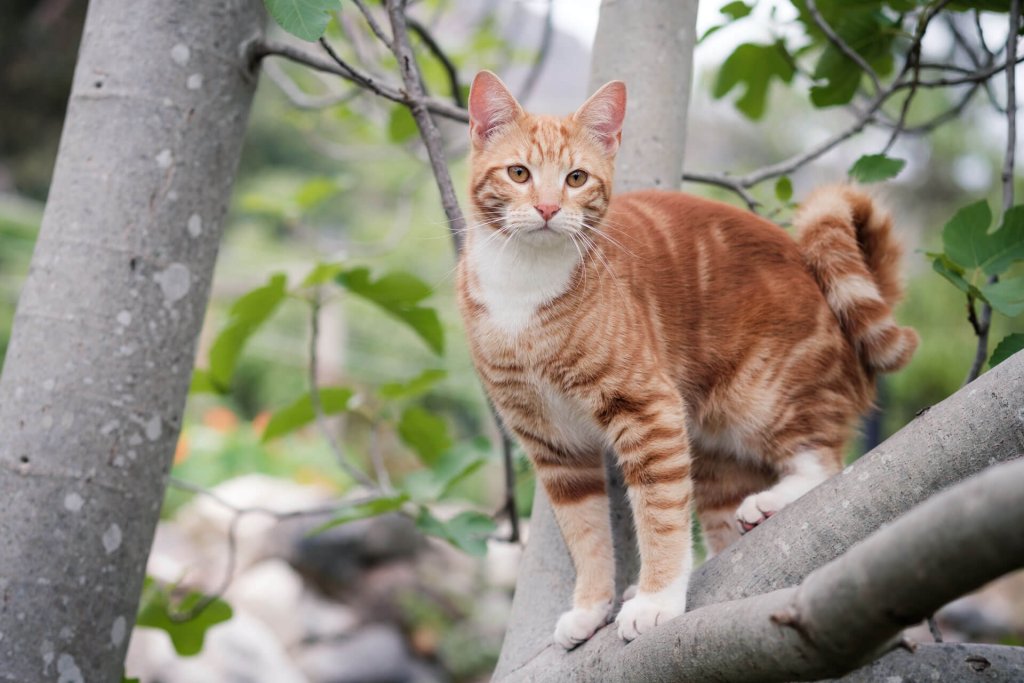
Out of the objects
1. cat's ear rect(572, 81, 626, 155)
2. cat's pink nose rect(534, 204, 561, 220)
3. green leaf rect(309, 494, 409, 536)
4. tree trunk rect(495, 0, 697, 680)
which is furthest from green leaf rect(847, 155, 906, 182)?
green leaf rect(309, 494, 409, 536)

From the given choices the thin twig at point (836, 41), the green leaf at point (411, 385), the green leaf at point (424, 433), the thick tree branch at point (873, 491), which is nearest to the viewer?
the thick tree branch at point (873, 491)

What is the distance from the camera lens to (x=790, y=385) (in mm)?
1831

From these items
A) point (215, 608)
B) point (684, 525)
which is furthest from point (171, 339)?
point (684, 525)

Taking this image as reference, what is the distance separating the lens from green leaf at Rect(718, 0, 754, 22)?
1.95 m

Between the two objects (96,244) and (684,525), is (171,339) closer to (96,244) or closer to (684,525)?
(96,244)

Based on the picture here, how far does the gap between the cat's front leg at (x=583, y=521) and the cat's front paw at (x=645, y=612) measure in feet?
0.27

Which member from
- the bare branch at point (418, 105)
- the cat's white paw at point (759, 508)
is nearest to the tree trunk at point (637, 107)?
the cat's white paw at point (759, 508)

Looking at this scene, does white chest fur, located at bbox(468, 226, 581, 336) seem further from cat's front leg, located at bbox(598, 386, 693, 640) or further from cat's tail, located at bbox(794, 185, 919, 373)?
cat's tail, located at bbox(794, 185, 919, 373)

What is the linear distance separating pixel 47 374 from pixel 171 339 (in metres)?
0.22

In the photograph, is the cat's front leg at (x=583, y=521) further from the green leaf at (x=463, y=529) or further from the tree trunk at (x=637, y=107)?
the green leaf at (x=463, y=529)

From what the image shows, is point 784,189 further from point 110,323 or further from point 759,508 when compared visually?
point 110,323

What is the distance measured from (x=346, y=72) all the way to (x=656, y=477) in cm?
93

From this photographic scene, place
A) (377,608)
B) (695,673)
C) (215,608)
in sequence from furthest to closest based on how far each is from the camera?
1. (377,608)
2. (215,608)
3. (695,673)

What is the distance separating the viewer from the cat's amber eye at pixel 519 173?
1.85 m
